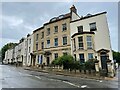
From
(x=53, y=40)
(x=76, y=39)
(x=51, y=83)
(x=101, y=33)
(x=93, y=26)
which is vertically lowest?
(x=51, y=83)

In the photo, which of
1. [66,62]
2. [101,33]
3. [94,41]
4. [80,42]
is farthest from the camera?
[80,42]

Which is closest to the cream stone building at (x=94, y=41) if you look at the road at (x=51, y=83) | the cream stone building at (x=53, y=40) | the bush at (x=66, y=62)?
the bush at (x=66, y=62)

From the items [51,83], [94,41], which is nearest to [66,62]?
[94,41]

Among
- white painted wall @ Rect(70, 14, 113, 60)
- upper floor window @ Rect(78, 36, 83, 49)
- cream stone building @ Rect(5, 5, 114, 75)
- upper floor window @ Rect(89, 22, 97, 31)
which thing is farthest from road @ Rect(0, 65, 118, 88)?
upper floor window @ Rect(89, 22, 97, 31)

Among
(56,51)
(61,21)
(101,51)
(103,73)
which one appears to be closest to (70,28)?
(61,21)

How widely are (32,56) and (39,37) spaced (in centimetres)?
551

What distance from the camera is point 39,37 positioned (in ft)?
119

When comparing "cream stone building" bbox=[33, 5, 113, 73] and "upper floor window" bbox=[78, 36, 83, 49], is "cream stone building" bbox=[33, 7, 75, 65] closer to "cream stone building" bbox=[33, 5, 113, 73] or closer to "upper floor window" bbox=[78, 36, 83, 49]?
"cream stone building" bbox=[33, 5, 113, 73]

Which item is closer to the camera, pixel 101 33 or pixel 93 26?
pixel 101 33

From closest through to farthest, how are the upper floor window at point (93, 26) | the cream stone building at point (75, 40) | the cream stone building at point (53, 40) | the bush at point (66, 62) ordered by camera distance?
1. the bush at point (66, 62)
2. the cream stone building at point (75, 40)
3. the upper floor window at point (93, 26)
4. the cream stone building at point (53, 40)

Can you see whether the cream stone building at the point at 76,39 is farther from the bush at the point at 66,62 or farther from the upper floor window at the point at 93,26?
the bush at the point at 66,62

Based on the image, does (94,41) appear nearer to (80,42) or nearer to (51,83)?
(80,42)

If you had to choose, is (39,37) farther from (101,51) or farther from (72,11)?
(101,51)

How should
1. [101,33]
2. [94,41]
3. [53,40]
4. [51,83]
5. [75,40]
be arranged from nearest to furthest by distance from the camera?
1. [51,83]
2. [101,33]
3. [94,41]
4. [75,40]
5. [53,40]
